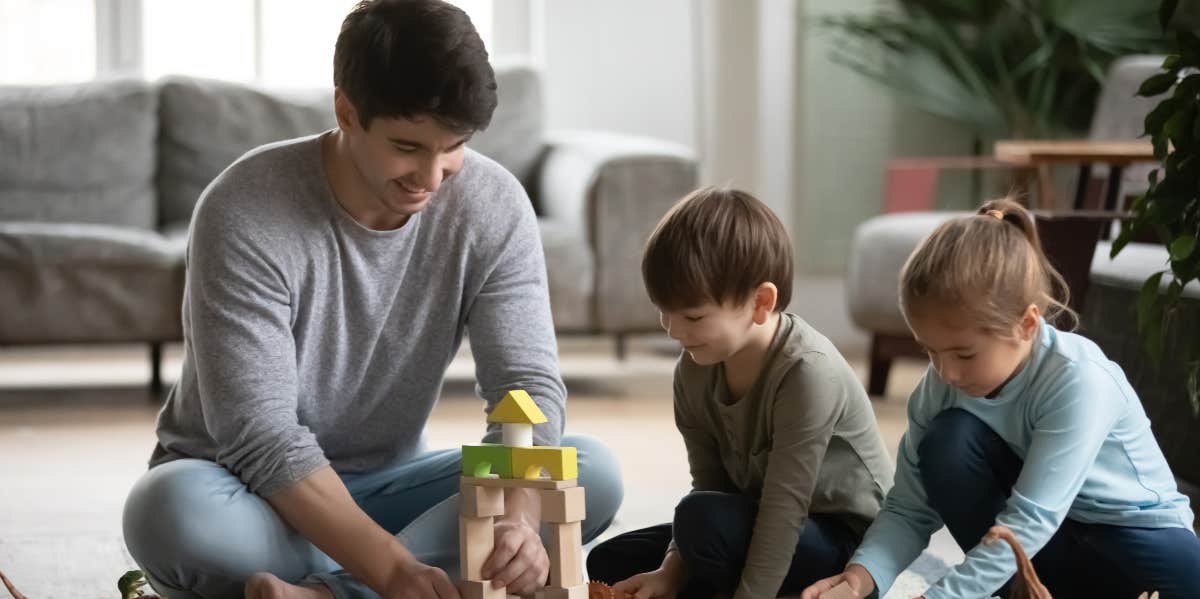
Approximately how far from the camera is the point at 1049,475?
1.44 m

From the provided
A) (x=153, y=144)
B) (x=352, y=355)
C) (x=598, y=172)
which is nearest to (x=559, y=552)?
(x=352, y=355)

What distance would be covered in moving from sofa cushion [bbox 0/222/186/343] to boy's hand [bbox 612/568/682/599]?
6.97 ft

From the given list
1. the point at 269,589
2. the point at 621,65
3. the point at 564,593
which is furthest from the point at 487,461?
the point at 621,65

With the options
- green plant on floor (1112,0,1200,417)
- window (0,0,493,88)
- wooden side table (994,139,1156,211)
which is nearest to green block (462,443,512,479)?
green plant on floor (1112,0,1200,417)

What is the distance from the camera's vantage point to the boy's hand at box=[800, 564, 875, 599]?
4.85ft

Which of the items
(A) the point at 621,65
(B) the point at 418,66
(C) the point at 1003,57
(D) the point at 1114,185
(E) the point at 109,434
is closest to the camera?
(B) the point at 418,66

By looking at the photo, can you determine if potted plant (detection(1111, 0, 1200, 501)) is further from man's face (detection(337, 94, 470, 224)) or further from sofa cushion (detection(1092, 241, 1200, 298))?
man's face (detection(337, 94, 470, 224))

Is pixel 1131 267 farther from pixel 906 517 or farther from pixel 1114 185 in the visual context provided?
pixel 906 517

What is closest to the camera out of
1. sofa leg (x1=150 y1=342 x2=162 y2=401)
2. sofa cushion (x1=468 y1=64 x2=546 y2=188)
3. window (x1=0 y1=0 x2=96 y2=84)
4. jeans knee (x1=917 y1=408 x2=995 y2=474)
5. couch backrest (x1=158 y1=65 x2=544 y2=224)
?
jeans knee (x1=917 y1=408 x2=995 y2=474)

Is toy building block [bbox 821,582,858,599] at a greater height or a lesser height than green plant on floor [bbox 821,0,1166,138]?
lesser

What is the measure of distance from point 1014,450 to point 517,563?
1.73 ft

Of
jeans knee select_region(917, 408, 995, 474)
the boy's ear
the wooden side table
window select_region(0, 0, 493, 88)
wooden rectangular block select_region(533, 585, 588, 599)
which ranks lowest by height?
wooden rectangular block select_region(533, 585, 588, 599)

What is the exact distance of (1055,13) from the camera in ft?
13.8

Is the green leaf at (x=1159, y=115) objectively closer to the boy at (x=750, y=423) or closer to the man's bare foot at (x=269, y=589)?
the boy at (x=750, y=423)
